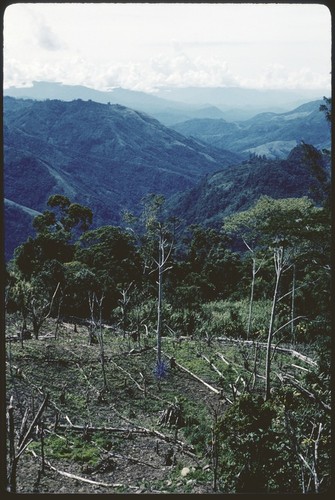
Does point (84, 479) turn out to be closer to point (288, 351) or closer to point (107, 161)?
point (288, 351)

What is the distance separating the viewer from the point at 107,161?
88188mm

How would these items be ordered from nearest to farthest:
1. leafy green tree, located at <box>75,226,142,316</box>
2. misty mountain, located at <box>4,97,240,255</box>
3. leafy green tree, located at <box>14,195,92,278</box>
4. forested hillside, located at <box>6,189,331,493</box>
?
forested hillside, located at <box>6,189,331,493</box>, leafy green tree, located at <box>75,226,142,316</box>, leafy green tree, located at <box>14,195,92,278</box>, misty mountain, located at <box>4,97,240,255</box>

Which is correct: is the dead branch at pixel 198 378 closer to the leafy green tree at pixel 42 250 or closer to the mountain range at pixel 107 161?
the leafy green tree at pixel 42 250

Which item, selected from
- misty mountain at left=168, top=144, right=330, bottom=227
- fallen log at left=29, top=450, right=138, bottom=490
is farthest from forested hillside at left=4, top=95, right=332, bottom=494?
misty mountain at left=168, top=144, right=330, bottom=227

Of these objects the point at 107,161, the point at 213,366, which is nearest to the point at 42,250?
the point at 213,366

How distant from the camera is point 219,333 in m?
11.0

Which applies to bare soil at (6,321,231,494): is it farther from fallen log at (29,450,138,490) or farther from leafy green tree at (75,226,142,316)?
leafy green tree at (75,226,142,316)

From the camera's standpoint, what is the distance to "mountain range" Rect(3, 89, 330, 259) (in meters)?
51.3

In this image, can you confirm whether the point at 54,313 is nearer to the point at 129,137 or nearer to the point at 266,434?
the point at 266,434

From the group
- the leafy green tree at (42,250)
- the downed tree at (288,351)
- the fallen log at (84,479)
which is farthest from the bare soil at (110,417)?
the leafy green tree at (42,250)

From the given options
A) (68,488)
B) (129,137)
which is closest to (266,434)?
(68,488)

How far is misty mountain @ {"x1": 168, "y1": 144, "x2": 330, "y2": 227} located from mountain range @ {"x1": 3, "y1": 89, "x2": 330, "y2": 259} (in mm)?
156

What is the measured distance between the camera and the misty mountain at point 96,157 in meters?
60.0

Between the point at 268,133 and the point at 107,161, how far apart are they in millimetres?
63542
